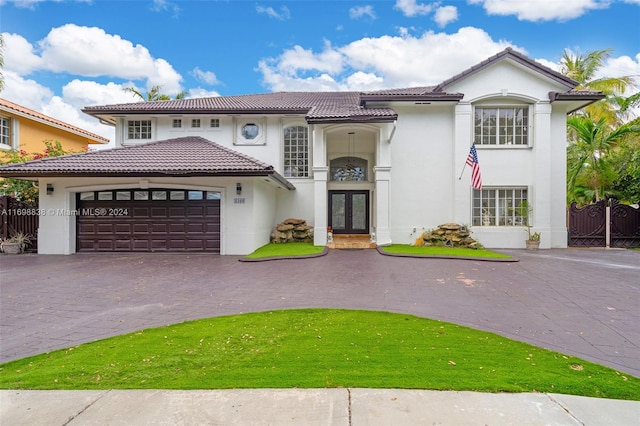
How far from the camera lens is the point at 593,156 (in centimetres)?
1688

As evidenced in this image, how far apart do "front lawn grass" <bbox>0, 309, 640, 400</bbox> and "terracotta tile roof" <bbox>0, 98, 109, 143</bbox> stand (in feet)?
66.0

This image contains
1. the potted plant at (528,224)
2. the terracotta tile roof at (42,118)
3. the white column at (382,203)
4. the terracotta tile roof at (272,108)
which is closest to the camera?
the terracotta tile roof at (272,108)

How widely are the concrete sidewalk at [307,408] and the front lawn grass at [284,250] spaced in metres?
8.39

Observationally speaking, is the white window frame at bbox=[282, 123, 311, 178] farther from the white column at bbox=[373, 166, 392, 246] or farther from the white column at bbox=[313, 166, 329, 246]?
the white column at bbox=[373, 166, 392, 246]

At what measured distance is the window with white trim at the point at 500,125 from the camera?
1495 centimetres

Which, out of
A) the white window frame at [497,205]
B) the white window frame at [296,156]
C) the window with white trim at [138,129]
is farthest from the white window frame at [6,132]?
the white window frame at [497,205]

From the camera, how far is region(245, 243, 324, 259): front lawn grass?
11625 millimetres

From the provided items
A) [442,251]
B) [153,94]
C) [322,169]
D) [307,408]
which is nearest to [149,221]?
[322,169]

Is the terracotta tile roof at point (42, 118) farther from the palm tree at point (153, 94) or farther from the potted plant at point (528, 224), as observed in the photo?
the potted plant at point (528, 224)

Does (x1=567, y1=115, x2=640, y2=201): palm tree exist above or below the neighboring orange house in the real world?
below

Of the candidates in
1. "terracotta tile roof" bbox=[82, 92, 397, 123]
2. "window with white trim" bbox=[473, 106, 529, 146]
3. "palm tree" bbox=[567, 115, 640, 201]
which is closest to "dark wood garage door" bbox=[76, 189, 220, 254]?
"terracotta tile roof" bbox=[82, 92, 397, 123]

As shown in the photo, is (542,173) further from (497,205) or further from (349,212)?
(349,212)

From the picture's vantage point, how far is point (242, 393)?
119 inches

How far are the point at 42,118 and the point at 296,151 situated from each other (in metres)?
15.6
